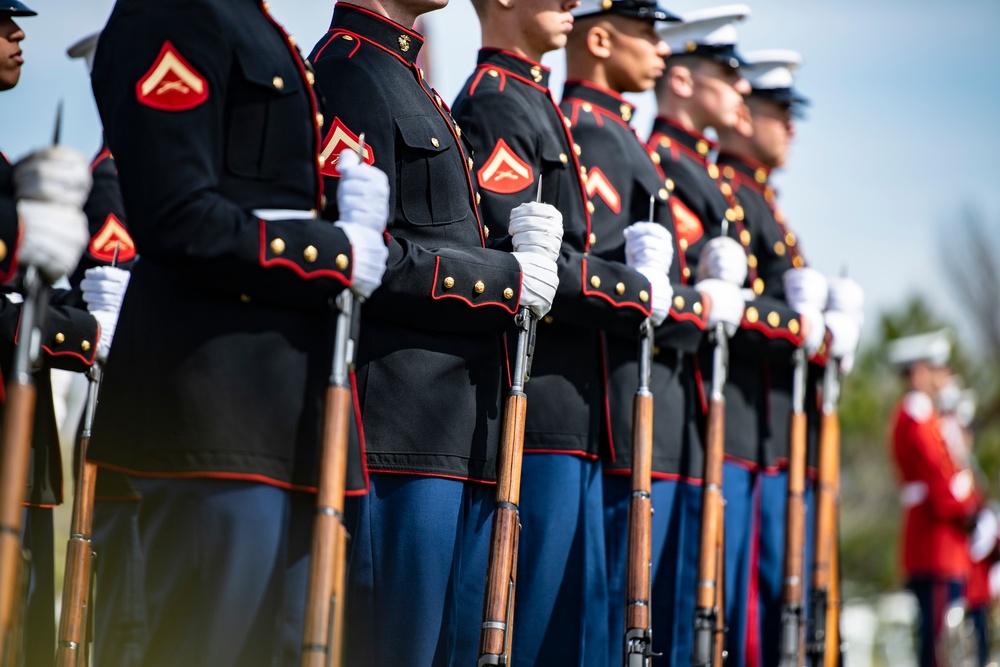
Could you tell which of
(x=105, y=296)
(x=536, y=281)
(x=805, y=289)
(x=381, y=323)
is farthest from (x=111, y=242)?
(x=805, y=289)

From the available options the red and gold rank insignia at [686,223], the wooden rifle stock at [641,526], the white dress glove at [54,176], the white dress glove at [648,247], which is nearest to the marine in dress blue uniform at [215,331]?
the white dress glove at [54,176]

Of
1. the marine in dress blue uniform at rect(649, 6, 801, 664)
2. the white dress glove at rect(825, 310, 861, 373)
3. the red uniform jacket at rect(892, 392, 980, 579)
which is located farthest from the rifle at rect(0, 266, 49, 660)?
the red uniform jacket at rect(892, 392, 980, 579)

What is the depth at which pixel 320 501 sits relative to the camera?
286 cm

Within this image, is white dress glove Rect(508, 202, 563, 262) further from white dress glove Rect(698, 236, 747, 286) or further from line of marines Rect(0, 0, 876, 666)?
white dress glove Rect(698, 236, 747, 286)

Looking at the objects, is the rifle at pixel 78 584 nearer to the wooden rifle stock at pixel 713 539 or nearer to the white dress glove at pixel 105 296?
the white dress glove at pixel 105 296

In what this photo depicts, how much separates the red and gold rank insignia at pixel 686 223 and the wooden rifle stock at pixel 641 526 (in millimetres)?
1069

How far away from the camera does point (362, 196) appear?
3.10 meters

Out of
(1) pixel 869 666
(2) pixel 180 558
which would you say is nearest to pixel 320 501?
(2) pixel 180 558

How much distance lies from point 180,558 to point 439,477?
89cm

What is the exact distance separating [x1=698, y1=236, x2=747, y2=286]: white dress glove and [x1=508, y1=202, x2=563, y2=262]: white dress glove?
5.12 feet

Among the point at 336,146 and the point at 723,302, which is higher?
the point at 723,302

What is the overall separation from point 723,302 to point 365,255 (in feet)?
7.87

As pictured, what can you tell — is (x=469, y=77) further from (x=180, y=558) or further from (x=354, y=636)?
(x=180, y=558)

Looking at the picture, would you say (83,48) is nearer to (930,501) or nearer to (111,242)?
(111,242)
